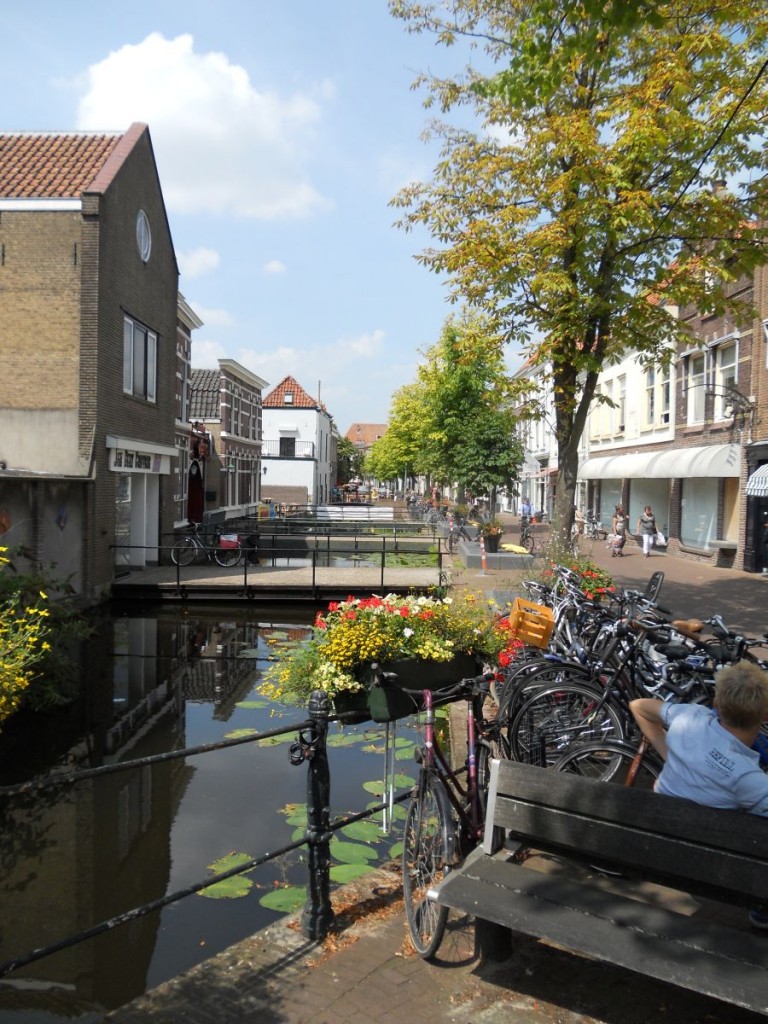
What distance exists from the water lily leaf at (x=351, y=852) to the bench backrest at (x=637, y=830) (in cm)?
236

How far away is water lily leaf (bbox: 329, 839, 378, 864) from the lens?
5.30m

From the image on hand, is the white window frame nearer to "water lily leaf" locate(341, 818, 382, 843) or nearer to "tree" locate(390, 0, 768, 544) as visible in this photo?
"tree" locate(390, 0, 768, 544)

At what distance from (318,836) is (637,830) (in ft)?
4.78

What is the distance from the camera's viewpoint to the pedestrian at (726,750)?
3051 millimetres

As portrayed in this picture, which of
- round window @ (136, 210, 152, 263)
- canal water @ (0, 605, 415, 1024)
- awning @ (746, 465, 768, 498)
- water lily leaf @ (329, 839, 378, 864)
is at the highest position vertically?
round window @ (136, 210, 152, 263)

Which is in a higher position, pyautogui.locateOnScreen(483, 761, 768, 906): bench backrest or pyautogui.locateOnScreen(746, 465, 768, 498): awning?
pyautogui.locateOnScreen(746, 465, 768, 498): awning

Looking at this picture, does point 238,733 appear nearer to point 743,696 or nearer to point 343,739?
point 343,739

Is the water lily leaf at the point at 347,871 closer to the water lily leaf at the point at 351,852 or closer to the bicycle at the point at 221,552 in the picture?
the water lily leaf at the point at 351,852

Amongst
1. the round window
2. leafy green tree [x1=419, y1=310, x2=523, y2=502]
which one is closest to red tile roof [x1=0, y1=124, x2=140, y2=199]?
the round window

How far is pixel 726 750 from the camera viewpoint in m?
3.11

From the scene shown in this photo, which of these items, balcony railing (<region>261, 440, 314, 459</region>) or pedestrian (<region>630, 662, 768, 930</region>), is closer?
pedestrian (<region>630, 662, 768, 930</region>)

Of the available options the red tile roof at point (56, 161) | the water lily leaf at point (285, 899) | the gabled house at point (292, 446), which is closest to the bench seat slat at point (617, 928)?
the water lily leaf at point (285, 899)

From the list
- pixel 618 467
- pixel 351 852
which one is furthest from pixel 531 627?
pixel 618 467

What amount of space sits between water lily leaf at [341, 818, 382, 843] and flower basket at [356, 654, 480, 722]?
142cm
